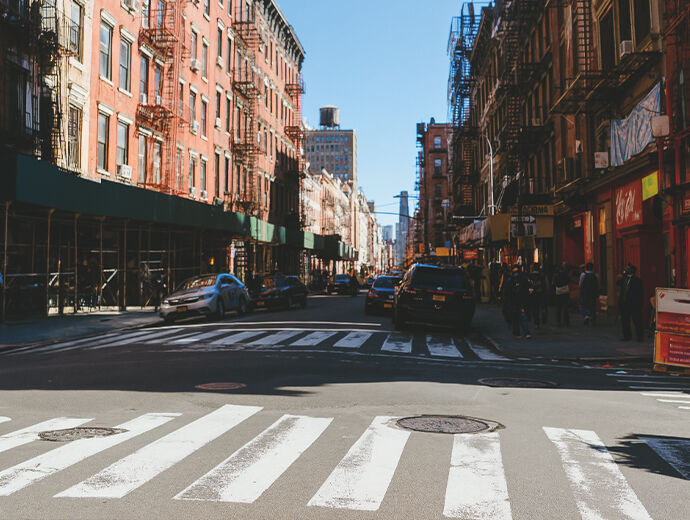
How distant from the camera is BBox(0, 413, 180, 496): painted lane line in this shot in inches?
193

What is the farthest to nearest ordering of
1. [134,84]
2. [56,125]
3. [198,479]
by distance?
1. [134,84]
2. [56,125]
3. [198,479]

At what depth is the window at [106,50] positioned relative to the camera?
89.4 ft

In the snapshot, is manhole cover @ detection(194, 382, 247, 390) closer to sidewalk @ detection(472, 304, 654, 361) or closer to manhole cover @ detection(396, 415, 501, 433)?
manhole cover @ detection(396, 415, 501, 433)

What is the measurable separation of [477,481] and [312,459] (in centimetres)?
139

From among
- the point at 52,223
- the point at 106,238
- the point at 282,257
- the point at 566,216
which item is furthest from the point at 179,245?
the point at 282,257

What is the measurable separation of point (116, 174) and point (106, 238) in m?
2.69

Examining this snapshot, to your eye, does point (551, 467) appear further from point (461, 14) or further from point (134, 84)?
point (461, 14)

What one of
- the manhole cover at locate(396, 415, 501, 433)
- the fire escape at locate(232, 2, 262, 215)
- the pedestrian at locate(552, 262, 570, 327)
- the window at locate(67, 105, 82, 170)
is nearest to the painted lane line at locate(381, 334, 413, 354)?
the pedestrian at locate(552, 262, 570, 327)

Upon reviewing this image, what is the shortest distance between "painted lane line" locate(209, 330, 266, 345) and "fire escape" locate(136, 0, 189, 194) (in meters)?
15.2

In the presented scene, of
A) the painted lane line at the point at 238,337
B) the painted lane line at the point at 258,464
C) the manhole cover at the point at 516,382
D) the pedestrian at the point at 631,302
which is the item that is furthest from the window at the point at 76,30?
the painted lane line at the point at 258,464

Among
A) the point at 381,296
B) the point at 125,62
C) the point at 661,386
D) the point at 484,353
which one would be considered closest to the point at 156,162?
the point at 125,62

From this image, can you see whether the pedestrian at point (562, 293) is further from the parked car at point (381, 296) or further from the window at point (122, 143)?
the window at point (122, 143)

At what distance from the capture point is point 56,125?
23.0 m

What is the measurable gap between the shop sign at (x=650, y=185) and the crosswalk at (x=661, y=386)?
24.2 feet
